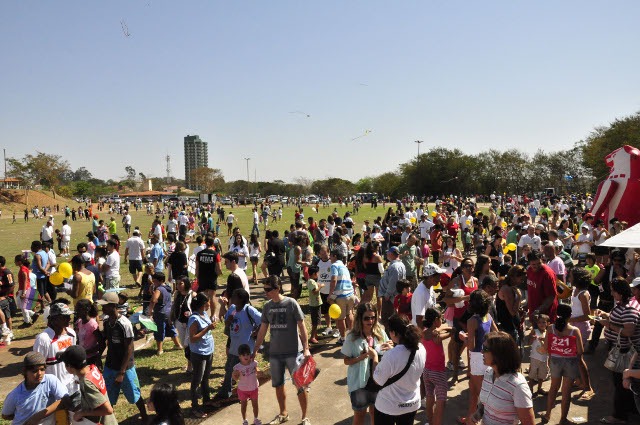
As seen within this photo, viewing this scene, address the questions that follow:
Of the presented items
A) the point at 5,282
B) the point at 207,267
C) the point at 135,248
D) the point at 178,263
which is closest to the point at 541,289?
the point at 207,267

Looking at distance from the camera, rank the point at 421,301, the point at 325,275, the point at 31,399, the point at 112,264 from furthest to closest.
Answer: the point at 112,264 < the point at 325,275 < the point at 421,301 < the point at 31,399

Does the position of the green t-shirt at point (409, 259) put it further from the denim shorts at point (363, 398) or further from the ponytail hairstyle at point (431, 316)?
the denim shorts at point (363, 398)

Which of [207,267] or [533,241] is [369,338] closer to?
[207,267]

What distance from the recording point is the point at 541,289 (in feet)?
21.5

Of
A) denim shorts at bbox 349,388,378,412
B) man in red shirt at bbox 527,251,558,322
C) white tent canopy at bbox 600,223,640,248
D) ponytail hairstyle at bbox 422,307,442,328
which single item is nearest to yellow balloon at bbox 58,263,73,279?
denim shorts at bbox 349,388,378,412

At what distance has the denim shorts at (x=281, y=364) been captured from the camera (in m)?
5.37

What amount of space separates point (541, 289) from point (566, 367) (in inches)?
65.9

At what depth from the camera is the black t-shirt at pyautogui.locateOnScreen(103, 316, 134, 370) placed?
205 inches

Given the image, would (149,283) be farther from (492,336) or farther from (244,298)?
(492,336)

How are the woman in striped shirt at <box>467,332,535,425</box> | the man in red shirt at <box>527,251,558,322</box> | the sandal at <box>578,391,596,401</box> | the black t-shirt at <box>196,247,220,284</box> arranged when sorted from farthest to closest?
the black t-shirt at <box>196,247,220,284</box> → the man in red shirt at <box>527,251,558,322</box> → the sandal at <box>578,391,596,401</box> → the woman in striped shirt at <box>467,332,535,425</box>

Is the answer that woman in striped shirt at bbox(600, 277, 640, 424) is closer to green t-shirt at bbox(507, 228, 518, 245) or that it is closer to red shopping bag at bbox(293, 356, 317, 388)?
red shopping bag at bbox(293, 356, 317, 388)

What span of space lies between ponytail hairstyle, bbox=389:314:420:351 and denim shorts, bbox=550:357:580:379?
2.25 meters

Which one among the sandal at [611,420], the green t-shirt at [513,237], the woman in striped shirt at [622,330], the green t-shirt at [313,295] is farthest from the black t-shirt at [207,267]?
the green t-shirt at [513,237]

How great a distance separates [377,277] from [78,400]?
5.68 m
